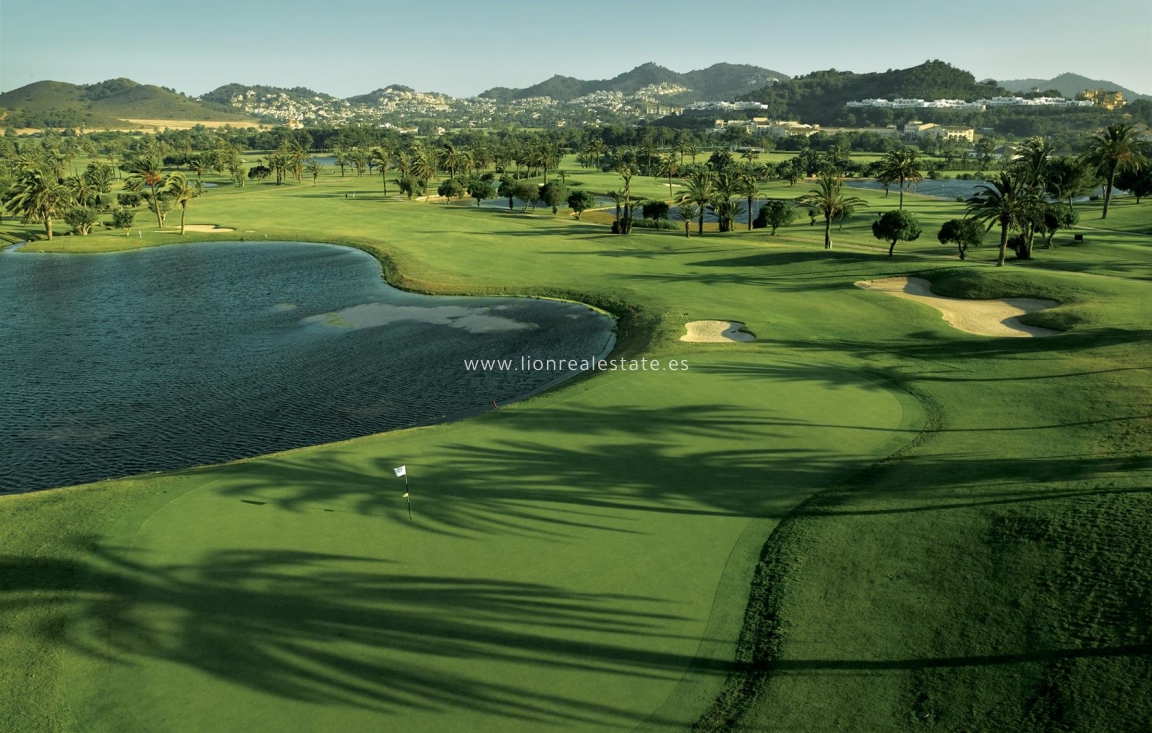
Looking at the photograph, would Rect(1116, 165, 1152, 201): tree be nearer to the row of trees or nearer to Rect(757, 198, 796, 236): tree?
Rect(757, 198, 796, 236): tree

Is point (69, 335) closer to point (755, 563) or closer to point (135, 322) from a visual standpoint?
point (135, 322)

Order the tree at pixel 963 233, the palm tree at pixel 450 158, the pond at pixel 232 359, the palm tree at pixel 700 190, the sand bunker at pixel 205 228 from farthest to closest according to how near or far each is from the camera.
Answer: the palm tree at pixel 450 158 < the sand bunker at pixel 205 228 < the palm tree at pixel 700 190 < the tree at pixel 963 233 < the pond at pixel 232 359

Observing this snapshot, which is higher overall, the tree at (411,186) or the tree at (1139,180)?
the tree at (1139,180)

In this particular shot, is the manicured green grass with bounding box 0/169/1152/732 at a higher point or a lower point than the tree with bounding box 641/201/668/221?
lower

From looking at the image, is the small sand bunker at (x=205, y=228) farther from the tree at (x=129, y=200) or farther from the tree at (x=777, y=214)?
the tree at (x=777, y=214)

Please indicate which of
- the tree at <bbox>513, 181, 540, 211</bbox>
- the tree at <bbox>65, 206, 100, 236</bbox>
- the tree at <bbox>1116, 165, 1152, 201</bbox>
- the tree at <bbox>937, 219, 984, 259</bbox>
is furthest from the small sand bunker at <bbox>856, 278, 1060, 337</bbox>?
the tree at <bbox>65, 206, 100, 236</bbox>

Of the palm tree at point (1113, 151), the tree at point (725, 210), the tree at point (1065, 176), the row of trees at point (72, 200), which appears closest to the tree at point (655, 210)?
the tree at point (725, 210)

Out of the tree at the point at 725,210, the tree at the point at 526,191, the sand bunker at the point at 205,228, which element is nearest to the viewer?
the tree at the point at 725,210

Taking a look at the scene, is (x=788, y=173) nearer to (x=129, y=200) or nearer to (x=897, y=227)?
(x=897, y=227)
